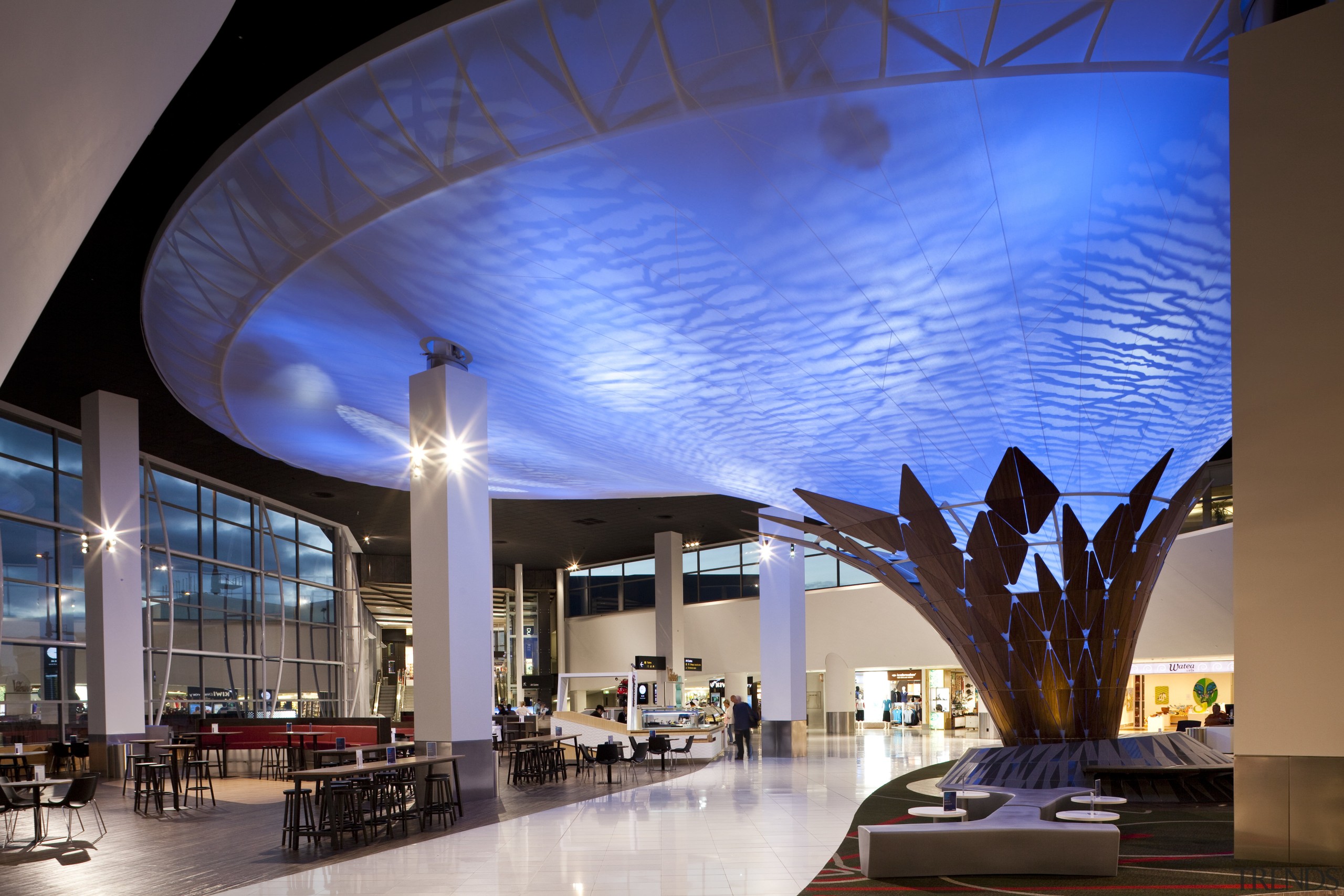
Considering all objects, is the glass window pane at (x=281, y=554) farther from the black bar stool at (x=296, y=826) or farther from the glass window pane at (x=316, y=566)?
the black bar stool at (x=296, y=826)

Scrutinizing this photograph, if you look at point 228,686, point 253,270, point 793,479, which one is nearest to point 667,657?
point 228,686

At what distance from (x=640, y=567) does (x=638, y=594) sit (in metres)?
1.02

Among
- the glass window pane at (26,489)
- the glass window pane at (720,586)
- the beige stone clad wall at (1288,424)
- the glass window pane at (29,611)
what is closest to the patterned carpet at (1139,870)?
A: the beige stone clad wall at (1288,424)

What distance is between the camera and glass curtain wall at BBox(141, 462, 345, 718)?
21.3 m

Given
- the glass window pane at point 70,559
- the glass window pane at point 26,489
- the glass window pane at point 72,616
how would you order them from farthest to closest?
the glass window pane at point 70,559 → the glass window pane at point 72,616 → the glass window pane at point 26,489

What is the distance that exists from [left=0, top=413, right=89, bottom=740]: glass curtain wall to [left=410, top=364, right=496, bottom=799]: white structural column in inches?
334

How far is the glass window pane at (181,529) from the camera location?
72.8 ft

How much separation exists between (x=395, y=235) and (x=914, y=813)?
6500mm

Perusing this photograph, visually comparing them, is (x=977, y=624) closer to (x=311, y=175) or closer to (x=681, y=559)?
(x=311, y=175)

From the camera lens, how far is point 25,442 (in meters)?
18.3

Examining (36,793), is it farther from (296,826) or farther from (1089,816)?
(1089,816)

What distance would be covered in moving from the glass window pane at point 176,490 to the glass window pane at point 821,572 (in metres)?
18.3

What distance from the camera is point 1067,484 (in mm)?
14320

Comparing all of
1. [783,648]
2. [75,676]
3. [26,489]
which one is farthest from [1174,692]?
[26,489]
